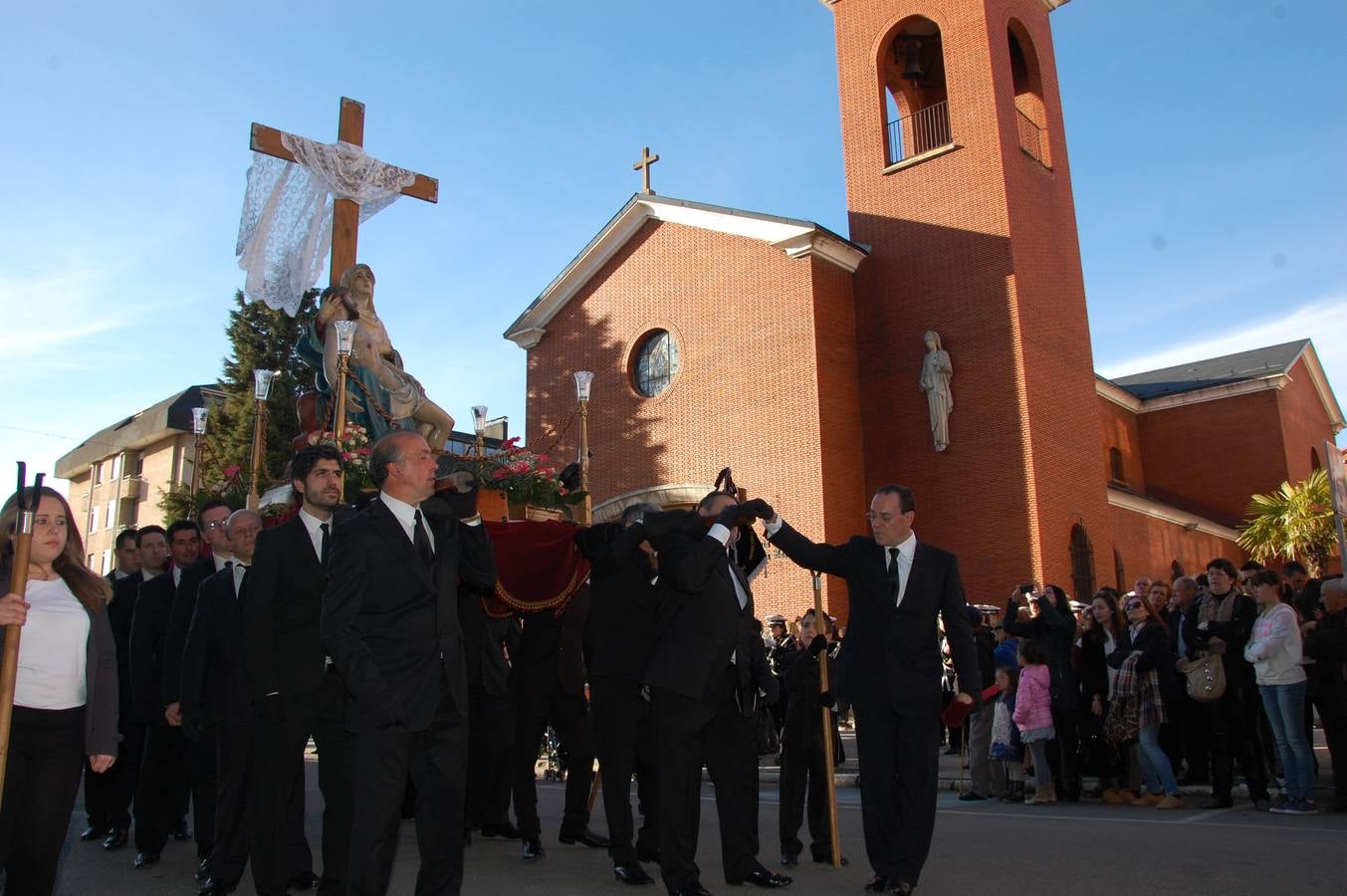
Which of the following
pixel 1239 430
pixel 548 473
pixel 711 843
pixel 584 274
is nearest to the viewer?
pixel 711 843

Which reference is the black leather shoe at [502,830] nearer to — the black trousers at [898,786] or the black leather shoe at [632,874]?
the black leather shoe at [632,874]

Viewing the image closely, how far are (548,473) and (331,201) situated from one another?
13.2ft

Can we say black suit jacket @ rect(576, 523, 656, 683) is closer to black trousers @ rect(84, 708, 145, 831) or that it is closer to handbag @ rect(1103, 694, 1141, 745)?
black trousers @ rect(84, 708, 145, 831)

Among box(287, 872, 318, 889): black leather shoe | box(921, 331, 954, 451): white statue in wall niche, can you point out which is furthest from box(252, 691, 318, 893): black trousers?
box(921, 331, 954, 451): white statue in wall niche

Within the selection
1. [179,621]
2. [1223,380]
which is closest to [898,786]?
[179,621]

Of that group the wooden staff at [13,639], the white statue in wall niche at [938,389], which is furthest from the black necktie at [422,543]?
the white statue in wall niche at [938,389]

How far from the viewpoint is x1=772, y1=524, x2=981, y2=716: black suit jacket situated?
17.5 feet

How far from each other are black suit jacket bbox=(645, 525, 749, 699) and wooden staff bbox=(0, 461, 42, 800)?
2697 mm

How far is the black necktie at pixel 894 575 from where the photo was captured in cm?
554

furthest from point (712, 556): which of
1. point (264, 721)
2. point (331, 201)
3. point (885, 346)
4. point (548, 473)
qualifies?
point (885, 346)

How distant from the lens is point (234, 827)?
5.28 meters

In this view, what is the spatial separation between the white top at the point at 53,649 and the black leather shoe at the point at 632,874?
284cm

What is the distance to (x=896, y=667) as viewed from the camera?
5367 mm

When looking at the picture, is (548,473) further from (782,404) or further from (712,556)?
(782,404)
